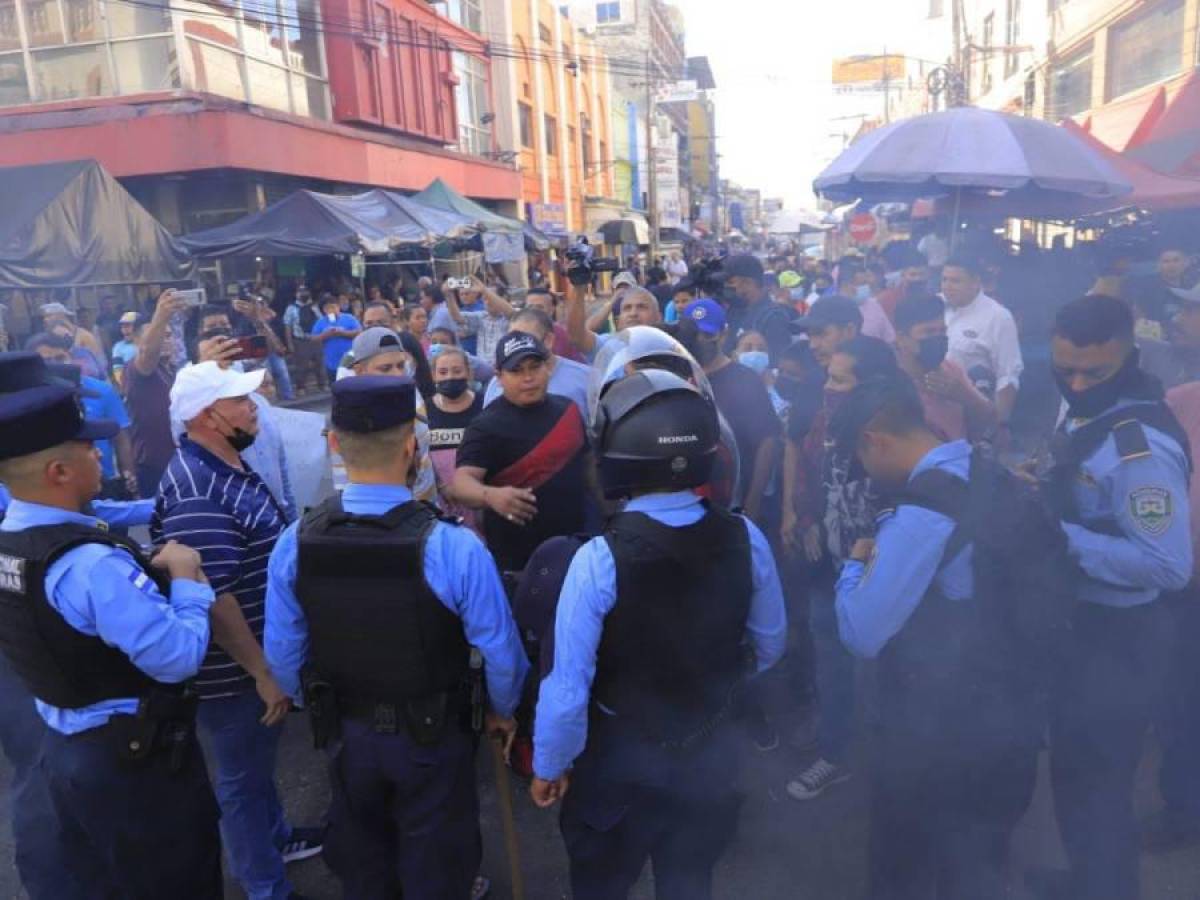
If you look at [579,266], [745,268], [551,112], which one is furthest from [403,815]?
[551,112]

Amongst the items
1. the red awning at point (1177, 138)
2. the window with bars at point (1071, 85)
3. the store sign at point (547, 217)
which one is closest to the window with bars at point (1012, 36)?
the window with bars at point (1071, 85)

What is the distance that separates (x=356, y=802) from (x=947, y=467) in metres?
1.75

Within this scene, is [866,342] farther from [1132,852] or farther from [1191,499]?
[1132,852]

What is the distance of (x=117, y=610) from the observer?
1.94 m

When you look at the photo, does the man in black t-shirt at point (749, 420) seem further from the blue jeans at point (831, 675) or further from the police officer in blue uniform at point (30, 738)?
the police officer in blue uniform at point (30, 738)

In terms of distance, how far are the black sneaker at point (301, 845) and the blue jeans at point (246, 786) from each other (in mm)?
325

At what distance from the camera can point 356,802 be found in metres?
2.18

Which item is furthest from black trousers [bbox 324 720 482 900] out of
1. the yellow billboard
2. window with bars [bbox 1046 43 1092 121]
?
the yellow billboard

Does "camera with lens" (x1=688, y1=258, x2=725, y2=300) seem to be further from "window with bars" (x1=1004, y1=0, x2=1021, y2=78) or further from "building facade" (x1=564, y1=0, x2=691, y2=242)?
"building facade" (x1=564, y1=0, x2=691, y2=242)

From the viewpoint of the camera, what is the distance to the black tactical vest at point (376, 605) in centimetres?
203

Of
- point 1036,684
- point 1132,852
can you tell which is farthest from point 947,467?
point 1132,852

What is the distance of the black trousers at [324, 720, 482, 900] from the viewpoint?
7.03 ft

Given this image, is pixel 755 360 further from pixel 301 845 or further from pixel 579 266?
pixel 301 845

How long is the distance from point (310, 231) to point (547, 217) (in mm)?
19363
